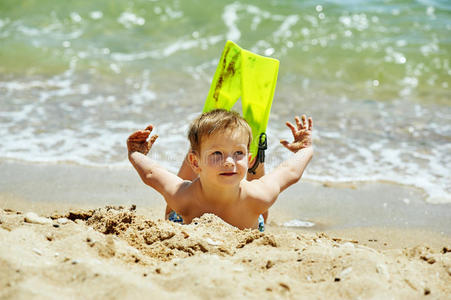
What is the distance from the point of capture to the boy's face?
270cm

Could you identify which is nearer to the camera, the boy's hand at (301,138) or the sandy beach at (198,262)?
the sandy beach at (198,262)

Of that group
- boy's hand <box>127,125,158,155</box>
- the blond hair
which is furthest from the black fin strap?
boy's hand <box>127,125,158,155</box>

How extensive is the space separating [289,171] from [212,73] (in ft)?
14.2

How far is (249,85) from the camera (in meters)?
3.39

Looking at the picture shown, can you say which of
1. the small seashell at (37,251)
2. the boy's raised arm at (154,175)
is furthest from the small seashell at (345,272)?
the small seashell at (37,251)

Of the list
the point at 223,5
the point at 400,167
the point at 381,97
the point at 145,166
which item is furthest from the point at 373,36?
the point at 145,166

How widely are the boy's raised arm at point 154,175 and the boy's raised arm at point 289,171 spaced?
1.55 ft

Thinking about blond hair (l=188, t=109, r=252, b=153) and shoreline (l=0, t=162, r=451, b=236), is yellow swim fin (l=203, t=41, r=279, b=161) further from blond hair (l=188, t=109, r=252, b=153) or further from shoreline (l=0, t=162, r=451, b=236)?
shoreline (l=0, t=162, r=451, b=236)

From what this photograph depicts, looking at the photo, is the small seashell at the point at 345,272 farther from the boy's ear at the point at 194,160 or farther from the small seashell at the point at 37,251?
the small seashell at the point at 37,251

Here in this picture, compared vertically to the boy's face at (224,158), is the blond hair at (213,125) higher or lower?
higher

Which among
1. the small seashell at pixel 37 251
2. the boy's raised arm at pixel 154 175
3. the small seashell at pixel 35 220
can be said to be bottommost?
the small seashell at pixel 37 251

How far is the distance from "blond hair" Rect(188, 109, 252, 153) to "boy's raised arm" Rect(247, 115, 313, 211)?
0.34 metres

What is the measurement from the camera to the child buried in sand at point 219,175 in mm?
2709

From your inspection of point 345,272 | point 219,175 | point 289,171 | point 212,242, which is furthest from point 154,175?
point 345,272
